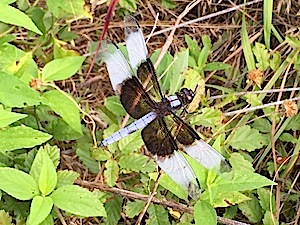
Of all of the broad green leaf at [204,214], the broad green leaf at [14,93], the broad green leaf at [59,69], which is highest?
the broad green leaf at [14,93]

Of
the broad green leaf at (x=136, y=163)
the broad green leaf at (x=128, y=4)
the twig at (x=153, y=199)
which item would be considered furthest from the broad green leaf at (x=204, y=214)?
the broad green leaf at (x=128, y=4)

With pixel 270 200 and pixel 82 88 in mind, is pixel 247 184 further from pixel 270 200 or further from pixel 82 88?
pixel 82 88

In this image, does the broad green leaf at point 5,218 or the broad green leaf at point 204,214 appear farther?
the broad green leaf at point 5,218

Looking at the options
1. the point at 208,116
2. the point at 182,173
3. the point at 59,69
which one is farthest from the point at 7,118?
the point at 208,116

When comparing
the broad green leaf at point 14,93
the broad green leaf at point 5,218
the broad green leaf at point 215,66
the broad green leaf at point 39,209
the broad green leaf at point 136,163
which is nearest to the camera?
the broad green leaf at point 14,93

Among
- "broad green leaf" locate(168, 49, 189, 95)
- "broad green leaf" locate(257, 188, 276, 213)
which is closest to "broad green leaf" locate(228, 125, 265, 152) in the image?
"broad green leaf" locate(257, 188, 276, 213)

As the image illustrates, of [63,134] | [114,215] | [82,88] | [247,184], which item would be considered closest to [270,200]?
[247,184]

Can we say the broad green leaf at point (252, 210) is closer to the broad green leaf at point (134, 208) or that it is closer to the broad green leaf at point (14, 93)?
the broad green leaf at point (134, 208)

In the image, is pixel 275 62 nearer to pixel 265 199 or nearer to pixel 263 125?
pixel 263 125
